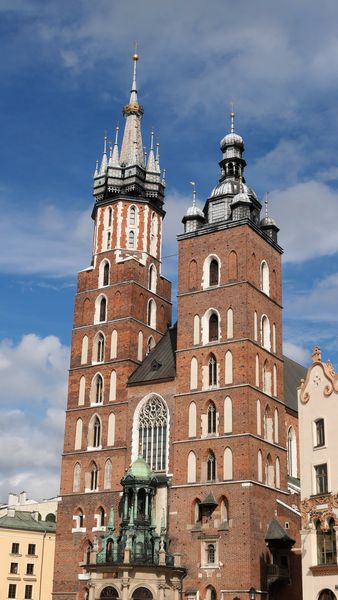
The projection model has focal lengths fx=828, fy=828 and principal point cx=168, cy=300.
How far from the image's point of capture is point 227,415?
43.8m

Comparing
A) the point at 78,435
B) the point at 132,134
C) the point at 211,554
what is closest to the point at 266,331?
the point at 78,435

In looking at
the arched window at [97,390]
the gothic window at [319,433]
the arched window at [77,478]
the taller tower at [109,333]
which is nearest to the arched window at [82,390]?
the taller tower at [109,333]

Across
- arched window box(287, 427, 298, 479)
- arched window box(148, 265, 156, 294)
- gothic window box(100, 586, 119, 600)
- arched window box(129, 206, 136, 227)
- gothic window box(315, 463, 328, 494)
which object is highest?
arched window box(129, 206, 136, 227)

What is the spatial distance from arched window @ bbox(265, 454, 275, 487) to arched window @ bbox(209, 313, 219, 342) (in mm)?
7143

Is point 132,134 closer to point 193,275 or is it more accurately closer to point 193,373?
point 193,275

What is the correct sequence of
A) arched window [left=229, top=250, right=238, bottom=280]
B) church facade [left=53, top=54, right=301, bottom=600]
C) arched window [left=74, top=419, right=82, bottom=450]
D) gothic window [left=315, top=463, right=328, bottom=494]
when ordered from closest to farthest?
gothic window [left=315, top=463, right=328, bottom=494], church facade [left=53, top=54, right=301, bottom=600], arched window [left=229, top=250, right=238, bottom=280], arched window [left=74, top=419, right=82, bottom=450]

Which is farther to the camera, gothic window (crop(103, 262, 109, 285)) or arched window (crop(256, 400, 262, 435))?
gothic window (crop(103, 262, 109, 285))

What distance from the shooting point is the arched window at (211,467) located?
4325 cm

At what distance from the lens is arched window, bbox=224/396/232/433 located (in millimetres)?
43566

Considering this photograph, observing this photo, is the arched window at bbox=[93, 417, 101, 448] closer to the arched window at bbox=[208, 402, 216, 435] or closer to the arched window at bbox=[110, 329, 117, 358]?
the arched window at bbox=[110, 329, 117, 358]

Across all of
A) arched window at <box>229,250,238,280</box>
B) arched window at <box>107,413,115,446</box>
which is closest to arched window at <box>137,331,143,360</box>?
arched window at <box>107,413,115,446</box>

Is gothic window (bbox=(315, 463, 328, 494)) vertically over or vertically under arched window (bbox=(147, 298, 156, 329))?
under

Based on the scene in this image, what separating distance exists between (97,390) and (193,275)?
9149 millimetres

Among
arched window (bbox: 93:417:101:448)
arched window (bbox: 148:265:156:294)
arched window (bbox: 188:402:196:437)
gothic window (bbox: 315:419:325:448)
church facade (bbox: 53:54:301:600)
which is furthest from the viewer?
arched window (bbox: 148:265:156:294)
